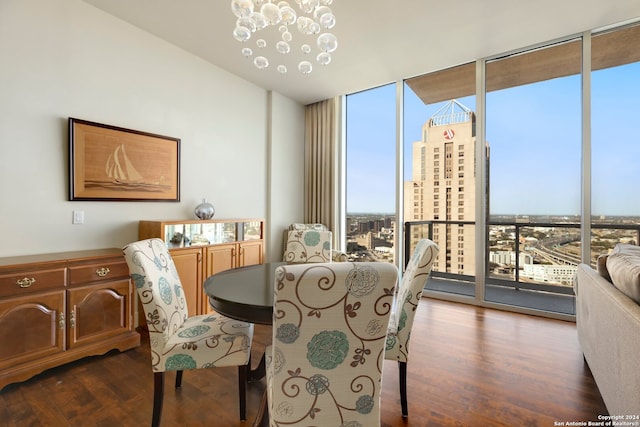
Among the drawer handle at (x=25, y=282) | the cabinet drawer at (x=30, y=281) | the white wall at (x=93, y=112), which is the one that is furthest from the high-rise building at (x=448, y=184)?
the drawer handle at (x=25, y=282)

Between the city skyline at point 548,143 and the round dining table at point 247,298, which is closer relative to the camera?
the round dining table at point 247,298

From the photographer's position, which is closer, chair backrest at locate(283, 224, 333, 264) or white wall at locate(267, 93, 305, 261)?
chair backrest at locate(283, 224, 333, 264)

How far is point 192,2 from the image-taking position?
7.98ft

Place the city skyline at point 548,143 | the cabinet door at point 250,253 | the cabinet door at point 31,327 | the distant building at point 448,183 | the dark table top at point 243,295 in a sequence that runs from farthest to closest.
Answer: the distant building at point 448,183, the cabinet door at point 250,253, the city skyline at point 548,143, the cabinet door at point 31,327, the dark table top at point 243,295

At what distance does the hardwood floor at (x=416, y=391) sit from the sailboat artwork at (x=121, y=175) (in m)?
1.40

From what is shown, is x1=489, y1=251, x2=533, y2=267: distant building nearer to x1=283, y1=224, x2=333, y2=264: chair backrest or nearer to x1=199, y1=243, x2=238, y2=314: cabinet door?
x1=283, y1=224, x2=333, y2=264: chair backrest

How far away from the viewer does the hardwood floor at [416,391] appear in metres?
1.58

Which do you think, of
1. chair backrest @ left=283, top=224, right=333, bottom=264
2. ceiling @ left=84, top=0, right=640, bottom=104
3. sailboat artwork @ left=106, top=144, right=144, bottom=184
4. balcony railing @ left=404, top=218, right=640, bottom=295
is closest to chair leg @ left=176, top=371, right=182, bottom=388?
chair backrest @ left=283, top=224, right=333, bottom=264

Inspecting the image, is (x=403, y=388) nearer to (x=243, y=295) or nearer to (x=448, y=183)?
(x=243, y=295)

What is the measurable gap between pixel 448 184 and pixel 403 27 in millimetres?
1954

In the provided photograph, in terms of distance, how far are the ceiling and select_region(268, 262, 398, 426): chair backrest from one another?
249 cm

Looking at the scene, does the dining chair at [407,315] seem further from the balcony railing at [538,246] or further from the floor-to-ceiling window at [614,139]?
the floor-to-ceiling window at [614,139]

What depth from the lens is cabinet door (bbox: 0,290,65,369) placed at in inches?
70.8

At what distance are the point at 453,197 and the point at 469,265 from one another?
0.89 meters
